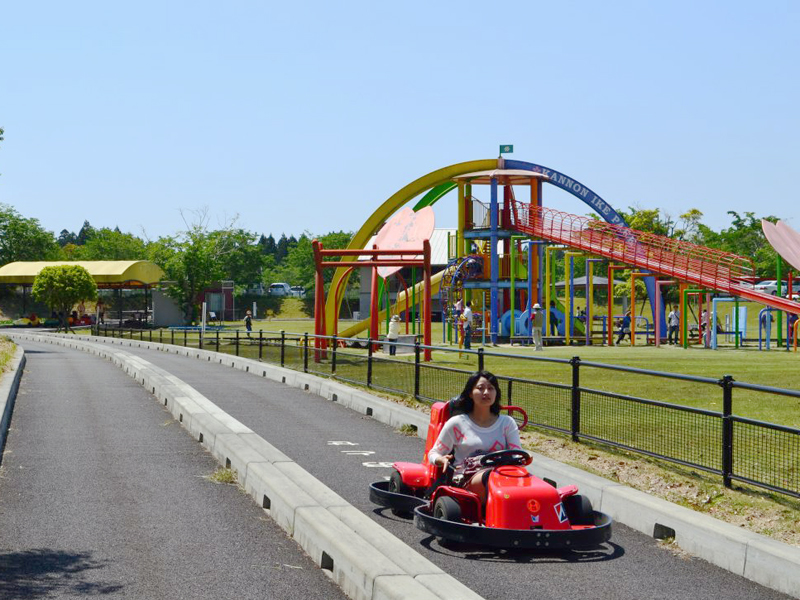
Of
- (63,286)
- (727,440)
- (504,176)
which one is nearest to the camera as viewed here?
(727,440)

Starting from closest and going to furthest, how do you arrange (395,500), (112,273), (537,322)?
(395,500)
(537,322)
(112,273)

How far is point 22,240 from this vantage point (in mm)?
115000

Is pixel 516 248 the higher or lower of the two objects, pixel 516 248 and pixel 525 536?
the higher

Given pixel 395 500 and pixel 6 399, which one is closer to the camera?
pixel 395 500

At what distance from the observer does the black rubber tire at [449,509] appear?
7.57 m

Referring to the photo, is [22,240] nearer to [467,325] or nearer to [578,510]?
[467,325]

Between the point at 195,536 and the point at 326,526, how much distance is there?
123cm

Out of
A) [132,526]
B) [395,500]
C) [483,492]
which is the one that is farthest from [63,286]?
[483,492]

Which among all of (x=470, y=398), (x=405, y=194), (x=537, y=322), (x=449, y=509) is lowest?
(x=449, y=509)

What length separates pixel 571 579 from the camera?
680 cm

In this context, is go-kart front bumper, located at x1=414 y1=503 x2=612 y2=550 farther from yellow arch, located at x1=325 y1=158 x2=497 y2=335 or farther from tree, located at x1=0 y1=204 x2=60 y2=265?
tree, located at x1=0 y1=204 x2=60 y2=265

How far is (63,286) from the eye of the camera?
238 ft

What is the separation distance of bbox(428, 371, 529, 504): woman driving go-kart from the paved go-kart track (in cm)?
69

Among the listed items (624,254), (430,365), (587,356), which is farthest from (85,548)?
(624,254)
